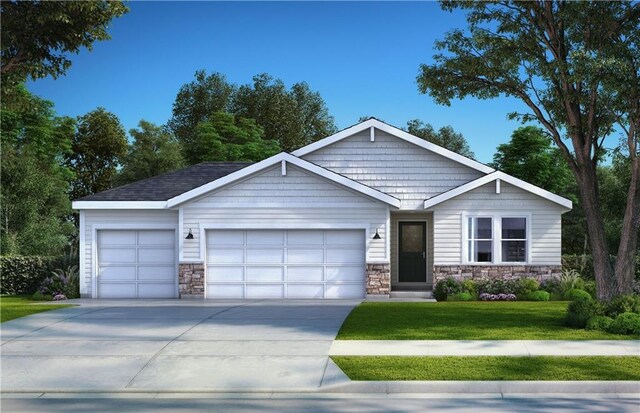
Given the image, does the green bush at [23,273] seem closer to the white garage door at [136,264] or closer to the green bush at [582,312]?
the white garage door at [136,264]

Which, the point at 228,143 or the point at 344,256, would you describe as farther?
the point at 228,143

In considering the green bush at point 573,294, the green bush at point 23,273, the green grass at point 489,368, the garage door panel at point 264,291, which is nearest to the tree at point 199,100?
the green bush at point 23,273

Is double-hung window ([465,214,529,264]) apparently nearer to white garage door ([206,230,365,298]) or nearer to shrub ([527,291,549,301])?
shrub ([527,291,549,301])

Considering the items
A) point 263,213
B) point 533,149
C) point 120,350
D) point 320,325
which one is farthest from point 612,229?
point 120,350

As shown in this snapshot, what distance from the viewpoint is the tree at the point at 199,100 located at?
57.2 m

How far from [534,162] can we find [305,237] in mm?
23728

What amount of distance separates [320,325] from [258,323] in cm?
143

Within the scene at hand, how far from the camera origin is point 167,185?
23.2 m

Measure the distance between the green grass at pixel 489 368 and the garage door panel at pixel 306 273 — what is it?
33.3 ft

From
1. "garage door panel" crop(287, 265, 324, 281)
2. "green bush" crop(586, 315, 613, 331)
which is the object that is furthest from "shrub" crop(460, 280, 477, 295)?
"green bush" crop(586, 315, 613, 331)

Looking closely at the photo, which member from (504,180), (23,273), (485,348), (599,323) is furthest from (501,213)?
(23,273)

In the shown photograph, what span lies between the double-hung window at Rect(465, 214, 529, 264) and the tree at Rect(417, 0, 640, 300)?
5811 millimetres

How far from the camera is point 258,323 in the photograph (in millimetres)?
14984

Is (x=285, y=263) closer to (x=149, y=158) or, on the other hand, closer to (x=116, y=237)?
(x=116, y=237)
